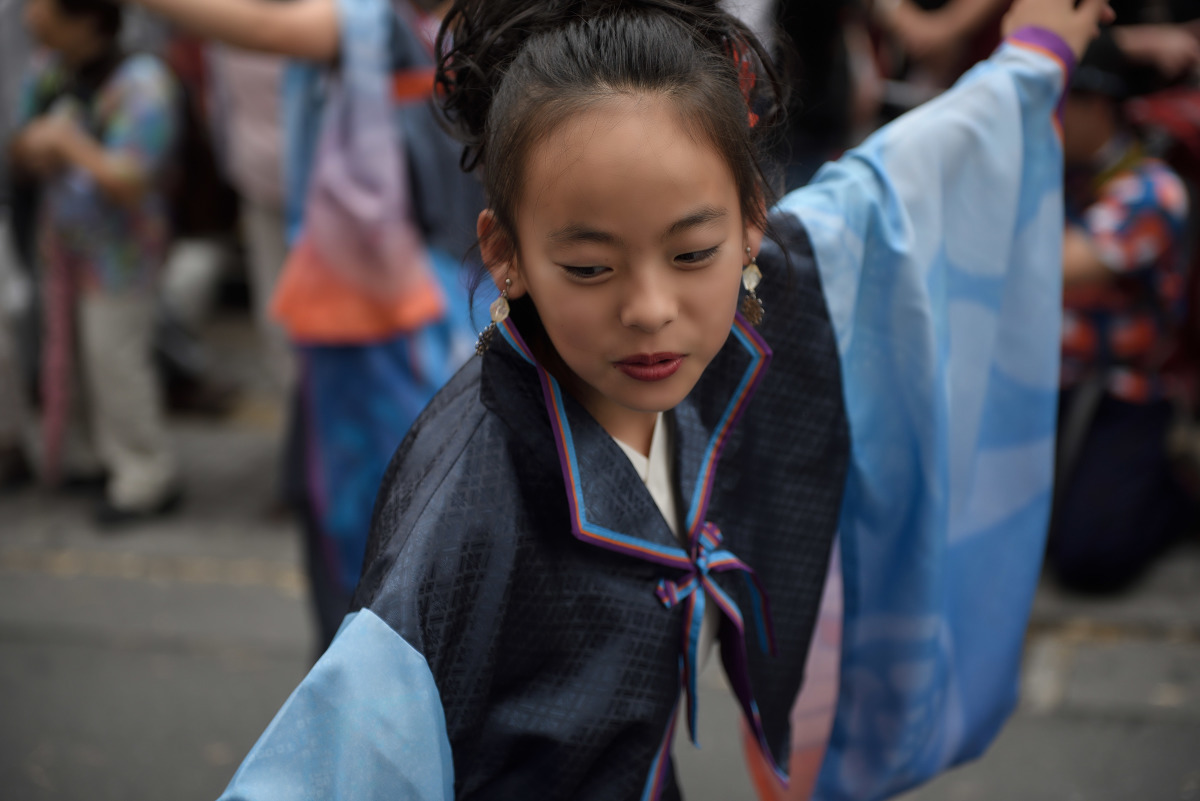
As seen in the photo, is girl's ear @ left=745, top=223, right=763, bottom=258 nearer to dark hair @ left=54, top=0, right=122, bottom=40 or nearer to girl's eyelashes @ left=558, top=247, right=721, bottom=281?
girl's eyelashes @ left=558, top=247, right=721, bottom=281

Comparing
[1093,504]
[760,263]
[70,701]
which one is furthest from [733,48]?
[70,701]

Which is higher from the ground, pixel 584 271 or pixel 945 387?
pixel 584 271

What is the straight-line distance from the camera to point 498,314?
1139mm

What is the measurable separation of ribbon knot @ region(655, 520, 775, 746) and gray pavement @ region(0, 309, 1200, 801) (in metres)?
1.25

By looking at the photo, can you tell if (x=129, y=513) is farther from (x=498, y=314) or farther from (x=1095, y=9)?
(x=1095, y=9)

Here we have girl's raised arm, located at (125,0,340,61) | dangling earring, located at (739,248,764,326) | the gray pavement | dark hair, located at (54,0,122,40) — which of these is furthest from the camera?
dark hair, located at (54,0,122,40)

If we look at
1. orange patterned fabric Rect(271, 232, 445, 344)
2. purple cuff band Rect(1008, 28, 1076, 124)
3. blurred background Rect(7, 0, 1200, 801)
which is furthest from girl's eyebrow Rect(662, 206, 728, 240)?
orange patterned fabric Rect(271, 232, 445, 344)

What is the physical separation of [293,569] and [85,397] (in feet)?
3.62

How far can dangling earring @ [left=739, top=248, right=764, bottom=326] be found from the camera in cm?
125

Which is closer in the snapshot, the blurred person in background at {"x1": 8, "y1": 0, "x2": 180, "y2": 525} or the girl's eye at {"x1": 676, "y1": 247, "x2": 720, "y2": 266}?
the girl's eye at {"x1": 676, "y1": 247, "x2": 720, "y2": 266}

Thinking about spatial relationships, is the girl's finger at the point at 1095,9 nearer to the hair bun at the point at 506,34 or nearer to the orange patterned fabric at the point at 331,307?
the hair bun at the point at 506,34

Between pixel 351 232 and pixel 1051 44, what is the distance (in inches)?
57.7

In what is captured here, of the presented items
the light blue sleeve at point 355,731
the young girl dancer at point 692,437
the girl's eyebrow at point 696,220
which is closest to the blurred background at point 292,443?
the young girl dancer at point 692,437

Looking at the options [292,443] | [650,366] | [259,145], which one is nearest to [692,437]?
[650,366]
